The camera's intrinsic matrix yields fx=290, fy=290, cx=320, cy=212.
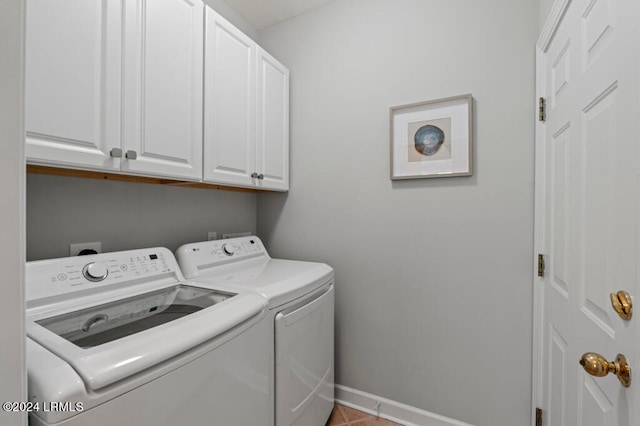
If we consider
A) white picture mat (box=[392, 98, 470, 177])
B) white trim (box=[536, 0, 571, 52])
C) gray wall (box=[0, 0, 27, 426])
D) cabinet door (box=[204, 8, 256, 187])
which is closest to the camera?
gray wall (box=[0, 0, 27, 426])

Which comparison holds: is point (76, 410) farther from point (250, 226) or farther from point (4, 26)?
point (250, 226)

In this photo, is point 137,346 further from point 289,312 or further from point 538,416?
point 538,416

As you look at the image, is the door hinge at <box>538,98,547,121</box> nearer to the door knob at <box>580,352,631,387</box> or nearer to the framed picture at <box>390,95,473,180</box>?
the framed picture at <box>390,95,473,180</box>

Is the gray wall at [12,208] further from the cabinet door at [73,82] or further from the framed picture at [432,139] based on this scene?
the framed picture at [432,139]

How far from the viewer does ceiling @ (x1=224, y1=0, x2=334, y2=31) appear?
79.4 inches

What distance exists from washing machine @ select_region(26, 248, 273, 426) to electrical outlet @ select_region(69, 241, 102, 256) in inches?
6.8

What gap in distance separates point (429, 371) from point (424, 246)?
2.45 ft

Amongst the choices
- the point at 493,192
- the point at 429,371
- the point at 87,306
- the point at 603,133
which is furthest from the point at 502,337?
the point at 87,306

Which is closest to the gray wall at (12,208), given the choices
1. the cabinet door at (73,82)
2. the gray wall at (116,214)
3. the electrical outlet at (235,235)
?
the cabinet door at (73,82)

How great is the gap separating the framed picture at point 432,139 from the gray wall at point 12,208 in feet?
5.43

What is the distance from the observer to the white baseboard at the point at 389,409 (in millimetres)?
1701

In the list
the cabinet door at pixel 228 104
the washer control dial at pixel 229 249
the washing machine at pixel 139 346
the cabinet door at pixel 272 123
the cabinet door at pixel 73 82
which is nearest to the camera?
the washing machine at pixel 139 346

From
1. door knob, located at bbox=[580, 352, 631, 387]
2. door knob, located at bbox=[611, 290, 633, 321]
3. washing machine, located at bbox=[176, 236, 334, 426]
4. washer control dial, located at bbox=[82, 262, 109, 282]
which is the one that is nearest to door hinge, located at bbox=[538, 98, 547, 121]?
door knob, located at bbox=[611, 290, 633, 321]

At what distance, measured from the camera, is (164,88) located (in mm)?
1292
